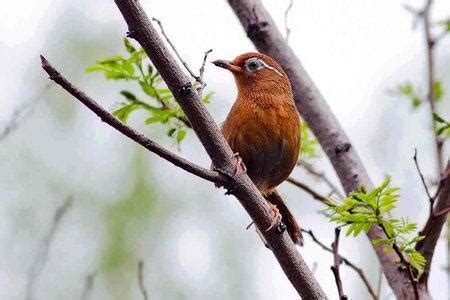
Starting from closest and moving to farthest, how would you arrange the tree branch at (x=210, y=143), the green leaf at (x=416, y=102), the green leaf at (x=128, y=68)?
the tree branch at (x=210, y=143) < the green leaf at (x=128, y=68) < the green leaf at (x=416, y=102)

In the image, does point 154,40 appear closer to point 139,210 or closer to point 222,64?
point 222,64

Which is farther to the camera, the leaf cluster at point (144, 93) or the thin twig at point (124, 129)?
the leaf cluster at point (144, 93)

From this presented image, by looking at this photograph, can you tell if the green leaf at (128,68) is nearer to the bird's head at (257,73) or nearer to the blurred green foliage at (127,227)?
the bird's head at (257,73)

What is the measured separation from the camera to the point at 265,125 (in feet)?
12.6

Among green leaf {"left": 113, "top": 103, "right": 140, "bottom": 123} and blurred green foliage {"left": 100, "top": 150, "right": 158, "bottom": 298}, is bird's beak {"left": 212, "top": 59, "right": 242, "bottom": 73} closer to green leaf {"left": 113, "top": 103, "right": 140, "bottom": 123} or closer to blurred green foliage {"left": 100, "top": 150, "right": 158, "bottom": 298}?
green leaf {"left": 113, "top": 103, "right": 140, "bottom": 123}

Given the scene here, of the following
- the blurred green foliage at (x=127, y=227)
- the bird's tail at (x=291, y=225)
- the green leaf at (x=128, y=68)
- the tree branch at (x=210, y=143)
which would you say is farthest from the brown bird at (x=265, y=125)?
the blurred green foliage at (x=127, y=227)

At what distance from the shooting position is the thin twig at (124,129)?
2.28m

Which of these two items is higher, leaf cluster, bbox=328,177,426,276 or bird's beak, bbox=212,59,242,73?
bird's beak, bbox=212,59,242,73

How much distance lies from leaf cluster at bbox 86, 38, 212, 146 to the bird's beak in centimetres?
22

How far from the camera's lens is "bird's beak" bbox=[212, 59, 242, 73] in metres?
4.03

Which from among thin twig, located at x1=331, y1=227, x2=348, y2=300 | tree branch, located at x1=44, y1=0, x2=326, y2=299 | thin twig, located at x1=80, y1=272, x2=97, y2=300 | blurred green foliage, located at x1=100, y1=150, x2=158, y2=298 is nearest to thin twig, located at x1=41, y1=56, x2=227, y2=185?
tree branch, located at x1=44, y1=0, x2=326, y2=299

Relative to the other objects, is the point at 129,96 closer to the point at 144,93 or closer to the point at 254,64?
the point at 144,93

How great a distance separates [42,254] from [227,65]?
4.64ft

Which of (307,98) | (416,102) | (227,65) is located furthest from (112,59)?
(416,102)
